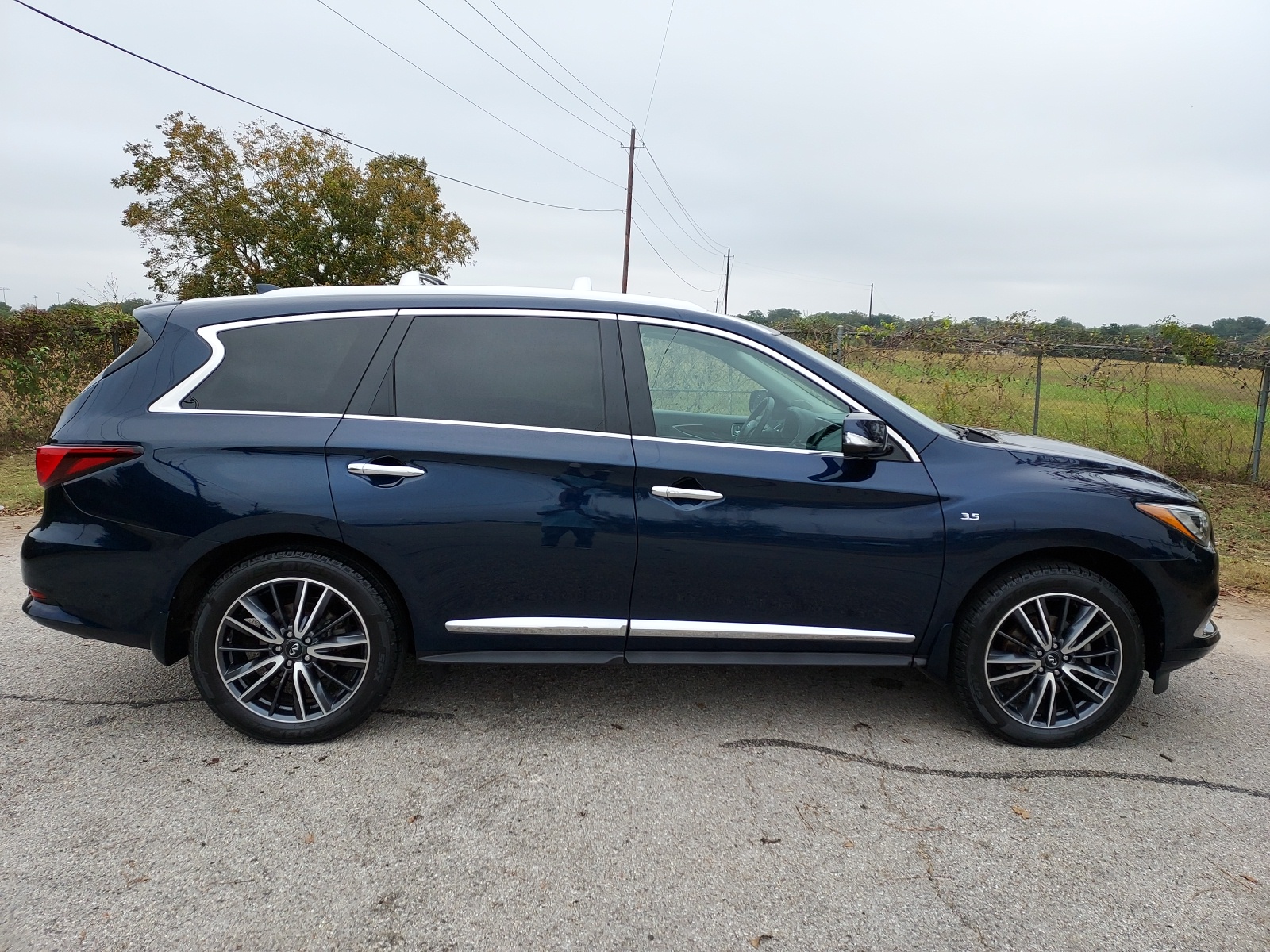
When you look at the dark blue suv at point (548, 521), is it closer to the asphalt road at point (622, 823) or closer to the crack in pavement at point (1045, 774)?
the crack in pavement at point (1045, 774)

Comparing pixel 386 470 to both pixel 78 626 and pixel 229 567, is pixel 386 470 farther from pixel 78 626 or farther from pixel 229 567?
pixel 78 626

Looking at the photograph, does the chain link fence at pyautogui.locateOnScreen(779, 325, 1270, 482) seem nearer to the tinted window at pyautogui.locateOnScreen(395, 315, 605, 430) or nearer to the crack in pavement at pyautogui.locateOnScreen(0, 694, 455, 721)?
the tinted window at pyautogui.locateOnScreen(395, 315, 605, 430)

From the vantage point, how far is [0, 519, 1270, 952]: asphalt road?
247cm

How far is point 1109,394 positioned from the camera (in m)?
10.5

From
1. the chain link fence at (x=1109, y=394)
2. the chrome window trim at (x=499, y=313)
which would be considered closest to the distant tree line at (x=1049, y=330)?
the chain link fence at (x=1109, y=394)

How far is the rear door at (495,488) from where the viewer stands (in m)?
3.40

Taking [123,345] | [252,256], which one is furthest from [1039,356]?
[252,256]

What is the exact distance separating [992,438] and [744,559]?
1480mm

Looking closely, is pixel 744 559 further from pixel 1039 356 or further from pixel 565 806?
pixel 1039 356

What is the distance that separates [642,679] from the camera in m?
4.27

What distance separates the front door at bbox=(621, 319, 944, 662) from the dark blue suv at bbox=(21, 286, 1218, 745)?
0.03ft

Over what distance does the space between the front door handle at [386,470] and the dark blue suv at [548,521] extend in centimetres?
1

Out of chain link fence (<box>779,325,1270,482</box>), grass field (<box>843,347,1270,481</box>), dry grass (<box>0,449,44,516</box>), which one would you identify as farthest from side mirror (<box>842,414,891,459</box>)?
grass field (<box>843,347,1270,481</box>)

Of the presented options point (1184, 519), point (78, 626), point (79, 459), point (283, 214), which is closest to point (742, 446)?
point (1184, 519)
